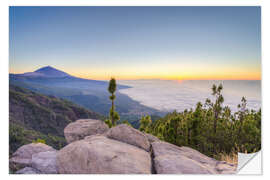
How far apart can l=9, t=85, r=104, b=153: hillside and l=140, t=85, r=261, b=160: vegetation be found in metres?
3.70

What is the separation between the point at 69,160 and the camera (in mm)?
2516

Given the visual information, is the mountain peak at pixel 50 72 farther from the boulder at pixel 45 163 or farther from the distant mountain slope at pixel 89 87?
the boulder at pixel 45 163

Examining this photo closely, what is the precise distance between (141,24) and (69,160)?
159 inches

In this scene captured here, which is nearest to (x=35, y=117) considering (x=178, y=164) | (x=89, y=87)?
(x=89, y=87)

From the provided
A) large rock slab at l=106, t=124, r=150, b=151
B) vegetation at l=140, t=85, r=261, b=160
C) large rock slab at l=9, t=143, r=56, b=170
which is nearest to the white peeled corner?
vegetation at l=140, t=85, r=261, b=160

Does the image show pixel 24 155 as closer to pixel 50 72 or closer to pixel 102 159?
pixel 102 159

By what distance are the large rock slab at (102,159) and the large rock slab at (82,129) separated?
3.00 feet

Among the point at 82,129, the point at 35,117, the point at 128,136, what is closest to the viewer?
the point at 128,136

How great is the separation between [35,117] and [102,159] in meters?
12.2

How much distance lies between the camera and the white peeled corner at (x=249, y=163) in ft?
10.6

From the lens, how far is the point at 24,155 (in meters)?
3.22

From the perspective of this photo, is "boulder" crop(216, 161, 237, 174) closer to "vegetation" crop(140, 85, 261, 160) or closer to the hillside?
"vegetation" crop(140, 85, 261, 160)
